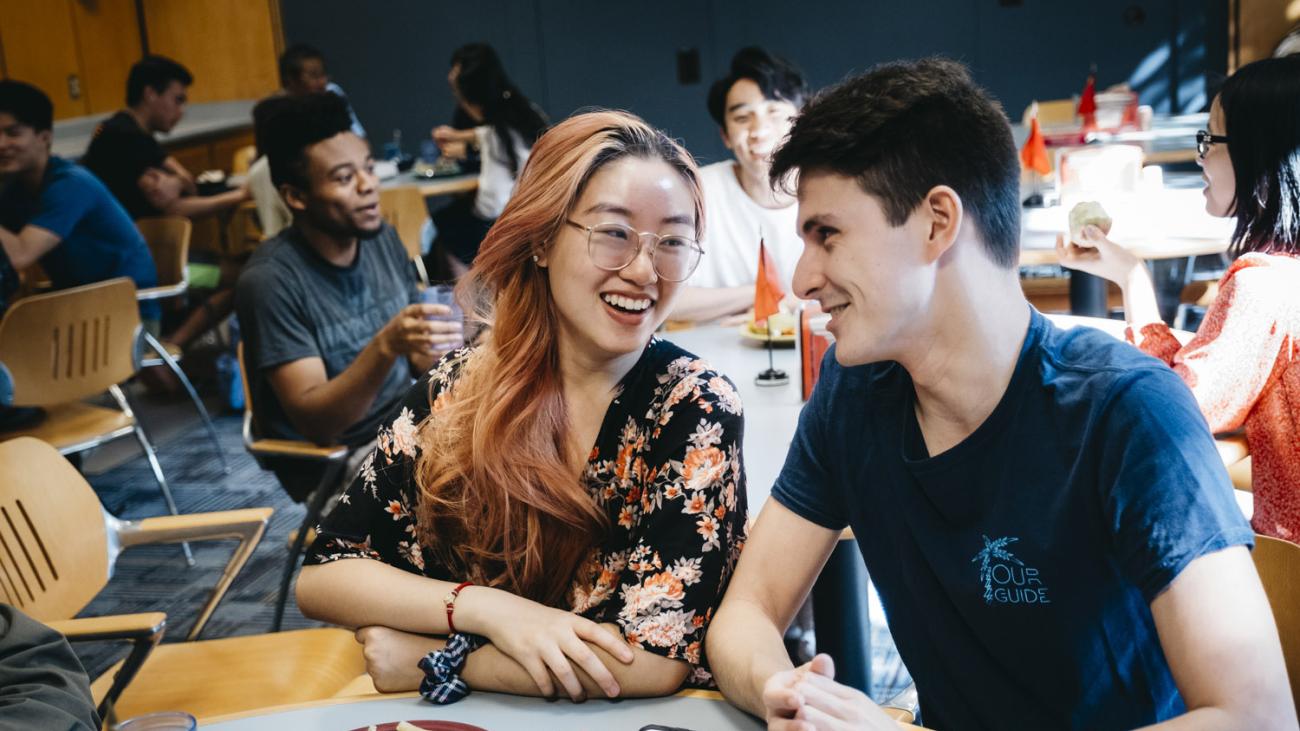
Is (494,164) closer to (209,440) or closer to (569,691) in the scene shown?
(209,440)

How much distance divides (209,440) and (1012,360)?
179 inches

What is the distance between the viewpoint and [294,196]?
9.68ft

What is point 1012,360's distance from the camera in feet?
4.10

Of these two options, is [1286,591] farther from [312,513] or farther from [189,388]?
[189,388]

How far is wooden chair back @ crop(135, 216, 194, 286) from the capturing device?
196 inches

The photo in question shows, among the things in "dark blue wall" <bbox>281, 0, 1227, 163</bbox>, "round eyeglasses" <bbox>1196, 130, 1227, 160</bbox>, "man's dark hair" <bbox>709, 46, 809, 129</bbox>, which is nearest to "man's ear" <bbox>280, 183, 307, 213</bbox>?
"man's dark hair" <bbox>709, 46, 809, 129</bbox>

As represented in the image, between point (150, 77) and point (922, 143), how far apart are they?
5.84 metres

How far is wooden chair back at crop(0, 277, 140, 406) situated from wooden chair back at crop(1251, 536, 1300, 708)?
11.0 feet

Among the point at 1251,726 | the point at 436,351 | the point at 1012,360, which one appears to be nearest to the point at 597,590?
the point at 1012,360

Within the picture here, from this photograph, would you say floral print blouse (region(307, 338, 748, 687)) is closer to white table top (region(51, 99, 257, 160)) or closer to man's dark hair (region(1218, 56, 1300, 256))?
man's dark hair (region(1218, 56, 1300, 256))

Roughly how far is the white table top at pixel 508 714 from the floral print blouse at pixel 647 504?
0.25ft

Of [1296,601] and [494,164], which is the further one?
[494,164]

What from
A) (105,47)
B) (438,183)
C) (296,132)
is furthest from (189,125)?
(296,132)

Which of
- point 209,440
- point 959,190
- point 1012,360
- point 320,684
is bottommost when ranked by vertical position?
point 209,440
